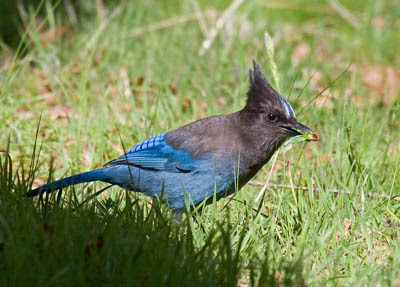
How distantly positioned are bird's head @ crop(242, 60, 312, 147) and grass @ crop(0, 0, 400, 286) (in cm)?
21

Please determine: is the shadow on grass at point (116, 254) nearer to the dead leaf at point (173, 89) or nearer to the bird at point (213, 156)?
the bird at point (213, 156)

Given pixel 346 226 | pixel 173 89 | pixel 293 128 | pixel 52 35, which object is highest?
pixel 52 35

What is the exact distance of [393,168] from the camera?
11.6ft

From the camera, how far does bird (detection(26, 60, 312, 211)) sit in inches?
130

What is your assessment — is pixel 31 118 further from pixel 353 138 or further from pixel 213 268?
pixel 213 268

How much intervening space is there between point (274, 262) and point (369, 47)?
161 inches

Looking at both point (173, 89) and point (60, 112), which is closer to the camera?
point (60, 112)

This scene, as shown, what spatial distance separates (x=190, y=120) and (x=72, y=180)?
1625 mm

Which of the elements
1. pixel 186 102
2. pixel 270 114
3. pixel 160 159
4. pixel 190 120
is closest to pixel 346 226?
pixel 270 114

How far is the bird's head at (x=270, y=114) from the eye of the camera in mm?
3371

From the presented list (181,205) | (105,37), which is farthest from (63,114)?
(181,205)

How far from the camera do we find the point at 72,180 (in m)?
3.10

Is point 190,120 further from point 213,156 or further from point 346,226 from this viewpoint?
point 346,226

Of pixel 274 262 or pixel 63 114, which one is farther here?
pixel 63 114
